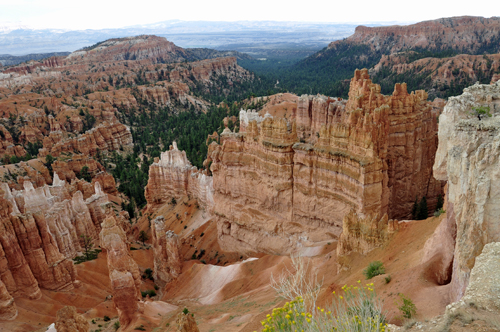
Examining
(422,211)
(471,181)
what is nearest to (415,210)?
(422,211)

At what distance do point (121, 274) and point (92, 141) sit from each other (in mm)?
49476

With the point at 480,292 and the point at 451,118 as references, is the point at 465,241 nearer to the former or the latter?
the point at 480,292

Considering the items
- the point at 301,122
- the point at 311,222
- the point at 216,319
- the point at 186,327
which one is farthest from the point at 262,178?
the point at 301,122

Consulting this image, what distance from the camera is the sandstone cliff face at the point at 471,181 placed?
28.5ft

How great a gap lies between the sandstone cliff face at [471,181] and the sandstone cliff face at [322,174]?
10.2 m

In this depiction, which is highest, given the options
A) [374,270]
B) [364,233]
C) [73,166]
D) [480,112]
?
[480,112]

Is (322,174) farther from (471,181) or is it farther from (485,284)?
(485,284)

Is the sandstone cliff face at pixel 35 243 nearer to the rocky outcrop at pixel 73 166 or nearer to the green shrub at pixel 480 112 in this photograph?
the rocky outcrop at pixel 73 166

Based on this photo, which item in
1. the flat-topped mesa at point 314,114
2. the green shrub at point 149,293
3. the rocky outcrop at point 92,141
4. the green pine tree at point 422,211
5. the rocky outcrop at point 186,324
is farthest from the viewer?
the rocky outcrop at point 92,141

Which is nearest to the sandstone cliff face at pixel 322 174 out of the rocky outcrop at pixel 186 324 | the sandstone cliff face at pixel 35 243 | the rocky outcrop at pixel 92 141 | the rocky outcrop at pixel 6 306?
the rocky outcrop at pixel 186 324

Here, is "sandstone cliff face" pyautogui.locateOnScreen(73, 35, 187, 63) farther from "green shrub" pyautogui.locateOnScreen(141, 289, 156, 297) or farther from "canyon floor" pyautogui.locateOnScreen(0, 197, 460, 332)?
"green shrub" pyautogui.locateOnScreen(141, 289, 156, 297)

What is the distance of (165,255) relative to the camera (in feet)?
94.4

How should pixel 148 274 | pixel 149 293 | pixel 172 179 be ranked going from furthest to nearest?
pixel 172 179 < pixel 148 274 < pixel 149 293

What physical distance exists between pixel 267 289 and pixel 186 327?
744 centimetres
